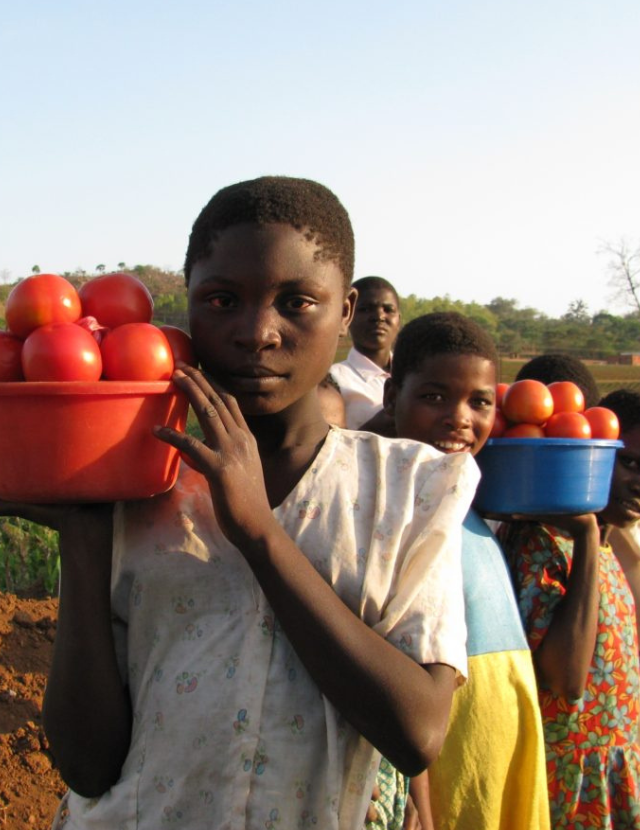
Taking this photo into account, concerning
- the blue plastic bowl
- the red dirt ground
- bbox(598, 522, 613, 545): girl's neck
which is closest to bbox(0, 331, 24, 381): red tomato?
the blue plastic bowl

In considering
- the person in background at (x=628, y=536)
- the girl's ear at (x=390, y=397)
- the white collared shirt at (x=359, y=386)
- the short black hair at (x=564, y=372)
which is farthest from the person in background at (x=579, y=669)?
the white collared shirt at (x=359, y=386)

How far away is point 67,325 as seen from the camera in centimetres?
117

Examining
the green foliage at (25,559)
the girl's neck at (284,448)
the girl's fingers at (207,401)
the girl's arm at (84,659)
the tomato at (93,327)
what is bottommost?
the green foliage at (25,559)

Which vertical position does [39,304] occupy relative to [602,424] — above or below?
above

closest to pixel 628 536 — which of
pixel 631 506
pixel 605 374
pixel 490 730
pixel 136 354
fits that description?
pixel 631 506

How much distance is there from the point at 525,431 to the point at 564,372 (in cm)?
76

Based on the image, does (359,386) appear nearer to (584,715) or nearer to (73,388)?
(584,715)

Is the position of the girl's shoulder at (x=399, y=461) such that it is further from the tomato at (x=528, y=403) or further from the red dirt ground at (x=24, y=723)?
the red dirt ground at (x=24, y=723)

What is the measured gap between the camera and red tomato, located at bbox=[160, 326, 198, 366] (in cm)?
128

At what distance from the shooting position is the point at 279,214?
132 centimetres

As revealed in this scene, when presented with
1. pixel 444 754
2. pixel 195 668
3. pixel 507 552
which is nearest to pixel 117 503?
pixel 195 668

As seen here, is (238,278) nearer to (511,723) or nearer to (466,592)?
(466,592)

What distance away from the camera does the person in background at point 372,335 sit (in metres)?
5.03

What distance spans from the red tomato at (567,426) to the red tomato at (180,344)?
114 centimetres
